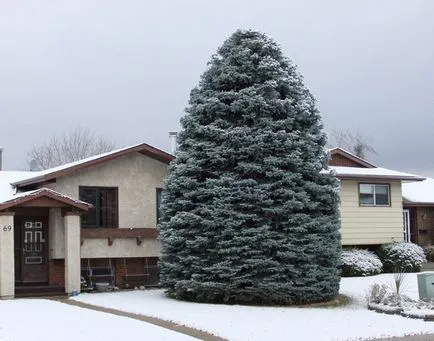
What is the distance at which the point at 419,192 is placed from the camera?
3700cm

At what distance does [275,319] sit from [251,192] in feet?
13.3

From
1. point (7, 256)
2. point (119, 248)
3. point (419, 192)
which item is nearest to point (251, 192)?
point (119, 248)

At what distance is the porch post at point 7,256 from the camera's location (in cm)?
2094

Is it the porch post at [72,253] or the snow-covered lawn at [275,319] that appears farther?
the porch post at [72,253]

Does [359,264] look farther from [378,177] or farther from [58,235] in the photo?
[58,235]

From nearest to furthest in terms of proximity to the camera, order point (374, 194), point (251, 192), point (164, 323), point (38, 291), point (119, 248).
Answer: point (164, 323), point (251, 192), point (38, 291), point (119, 248), point (374, 194)

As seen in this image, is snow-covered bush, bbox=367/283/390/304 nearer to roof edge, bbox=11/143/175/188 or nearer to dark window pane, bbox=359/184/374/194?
roof edge, bbox=11/143/175/188

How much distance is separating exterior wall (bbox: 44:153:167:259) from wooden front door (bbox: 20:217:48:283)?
0.44 m

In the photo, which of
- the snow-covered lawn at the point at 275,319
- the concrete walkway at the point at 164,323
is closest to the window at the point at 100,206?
the snow-covered lawn at the point at 275,319

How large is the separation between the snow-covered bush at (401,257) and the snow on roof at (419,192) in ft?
19.2

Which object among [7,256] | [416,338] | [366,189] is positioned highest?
[366,189]

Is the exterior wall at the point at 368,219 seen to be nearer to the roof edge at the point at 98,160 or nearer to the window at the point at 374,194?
the window at the point at 374,194

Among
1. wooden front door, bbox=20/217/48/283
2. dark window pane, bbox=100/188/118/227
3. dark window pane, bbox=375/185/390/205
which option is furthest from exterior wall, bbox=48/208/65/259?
dark window pane, bbox=375/185/390/205

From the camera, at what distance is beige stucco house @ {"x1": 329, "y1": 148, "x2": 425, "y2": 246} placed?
29297 mm
